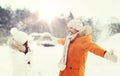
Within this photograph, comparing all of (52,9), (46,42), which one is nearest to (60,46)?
(46,42)

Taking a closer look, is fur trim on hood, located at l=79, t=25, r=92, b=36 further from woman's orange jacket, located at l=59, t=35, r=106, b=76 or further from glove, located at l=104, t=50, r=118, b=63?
glove, located at l=104, t=50, r=118, b=63

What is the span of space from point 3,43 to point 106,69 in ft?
1.72

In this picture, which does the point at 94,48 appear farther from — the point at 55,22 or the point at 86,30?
the point at 55,22

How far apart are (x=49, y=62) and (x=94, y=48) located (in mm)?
233

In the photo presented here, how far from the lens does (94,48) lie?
5.79ft

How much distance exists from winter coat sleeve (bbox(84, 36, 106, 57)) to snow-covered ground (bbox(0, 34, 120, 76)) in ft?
0.12

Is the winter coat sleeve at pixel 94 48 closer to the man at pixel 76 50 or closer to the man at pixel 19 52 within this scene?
the man at pixel 76 50

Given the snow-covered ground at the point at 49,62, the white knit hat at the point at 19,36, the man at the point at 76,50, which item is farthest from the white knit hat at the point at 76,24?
the white knit hat at the point at 19,36

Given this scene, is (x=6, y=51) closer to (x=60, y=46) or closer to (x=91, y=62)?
(x=60, y=46)

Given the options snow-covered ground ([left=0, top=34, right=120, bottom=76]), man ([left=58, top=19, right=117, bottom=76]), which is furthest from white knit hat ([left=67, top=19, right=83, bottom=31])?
snow-covered ground ([left=0, top=34, right=120, bottom=76])

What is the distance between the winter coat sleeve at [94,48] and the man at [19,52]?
11.3 inches

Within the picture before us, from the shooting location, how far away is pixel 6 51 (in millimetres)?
1786

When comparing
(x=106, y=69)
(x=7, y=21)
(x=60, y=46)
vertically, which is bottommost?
(x=106, y=69)

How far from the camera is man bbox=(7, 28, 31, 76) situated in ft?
5.81
